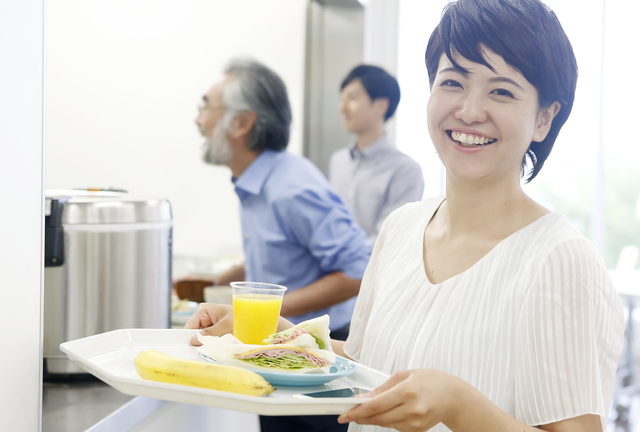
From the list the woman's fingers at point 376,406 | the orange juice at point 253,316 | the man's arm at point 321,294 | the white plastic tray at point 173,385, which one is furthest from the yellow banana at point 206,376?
the man's arm at point 321,294

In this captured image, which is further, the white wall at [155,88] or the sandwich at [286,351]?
the white wall at [155,88]

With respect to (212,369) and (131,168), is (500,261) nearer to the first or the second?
(212,369)

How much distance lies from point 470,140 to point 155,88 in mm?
1933

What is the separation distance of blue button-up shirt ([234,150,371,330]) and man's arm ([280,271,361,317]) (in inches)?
1.1

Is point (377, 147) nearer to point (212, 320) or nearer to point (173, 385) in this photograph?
point (212, 320)

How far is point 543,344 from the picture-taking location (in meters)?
0.87

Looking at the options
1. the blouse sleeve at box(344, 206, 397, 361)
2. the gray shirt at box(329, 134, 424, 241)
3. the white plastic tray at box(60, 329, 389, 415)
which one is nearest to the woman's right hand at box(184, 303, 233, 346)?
the white plastic tray at box(60, 329, 389, 415)

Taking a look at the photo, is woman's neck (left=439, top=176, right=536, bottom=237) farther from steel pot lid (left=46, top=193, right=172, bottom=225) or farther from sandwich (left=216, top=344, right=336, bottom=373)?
steel pot lid (left=46, top=193, right=172, bottom=225)

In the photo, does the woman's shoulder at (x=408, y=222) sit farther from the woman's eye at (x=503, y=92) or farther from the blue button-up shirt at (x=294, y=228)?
the blue button-up shirt at (x=294, y=228)

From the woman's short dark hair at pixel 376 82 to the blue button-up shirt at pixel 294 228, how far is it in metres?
→ 1.32

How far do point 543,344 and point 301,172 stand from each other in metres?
1.23

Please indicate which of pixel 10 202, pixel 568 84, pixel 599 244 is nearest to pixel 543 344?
pixel 568 84

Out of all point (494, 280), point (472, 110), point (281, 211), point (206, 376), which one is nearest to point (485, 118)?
point (472, 110)

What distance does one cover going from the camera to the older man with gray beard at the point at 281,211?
74.6 inches
